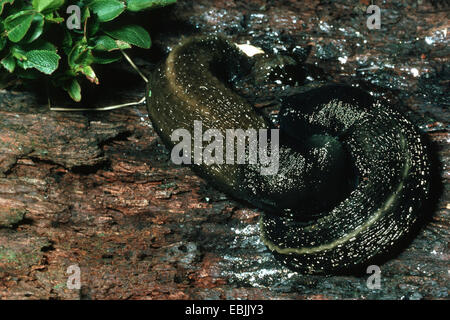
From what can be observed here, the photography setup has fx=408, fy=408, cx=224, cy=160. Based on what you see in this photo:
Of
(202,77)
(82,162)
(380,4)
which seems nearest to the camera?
(82,162)

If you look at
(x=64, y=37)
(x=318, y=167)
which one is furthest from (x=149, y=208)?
(x=64, y=37)

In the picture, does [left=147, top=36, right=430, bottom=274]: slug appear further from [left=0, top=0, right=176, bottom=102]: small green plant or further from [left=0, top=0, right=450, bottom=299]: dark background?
[left=0, top=0, right=176, bottom=102]: small green plant

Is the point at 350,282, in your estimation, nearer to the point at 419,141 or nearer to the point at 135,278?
the point at 419,141

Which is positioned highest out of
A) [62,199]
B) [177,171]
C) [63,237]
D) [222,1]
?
[222,1]

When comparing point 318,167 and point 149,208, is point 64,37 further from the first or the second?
point 318,167

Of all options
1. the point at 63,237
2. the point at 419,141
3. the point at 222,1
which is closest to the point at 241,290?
the point at 63,237

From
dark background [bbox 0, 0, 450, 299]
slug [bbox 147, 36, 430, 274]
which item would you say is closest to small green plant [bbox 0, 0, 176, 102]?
dark background [bbox 0, 0, 450, 299]

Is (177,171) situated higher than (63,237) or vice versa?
(177,171)
